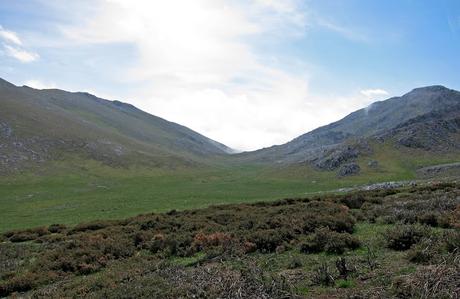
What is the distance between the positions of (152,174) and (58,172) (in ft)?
102

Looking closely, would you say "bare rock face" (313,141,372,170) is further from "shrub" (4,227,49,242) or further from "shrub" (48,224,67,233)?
"shrub" (4,227,49,242)

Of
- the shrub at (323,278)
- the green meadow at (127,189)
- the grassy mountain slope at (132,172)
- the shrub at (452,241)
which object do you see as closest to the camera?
the shrub at (323,278)

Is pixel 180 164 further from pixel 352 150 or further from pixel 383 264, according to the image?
pixel 383 264

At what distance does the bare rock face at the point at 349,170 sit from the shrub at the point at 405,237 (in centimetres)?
8059

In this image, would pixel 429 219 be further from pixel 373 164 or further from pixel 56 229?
pixel 373 164

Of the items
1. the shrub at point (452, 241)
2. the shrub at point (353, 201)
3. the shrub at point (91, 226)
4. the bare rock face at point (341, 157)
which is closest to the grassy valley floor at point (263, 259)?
the shrub at point (452, 241)

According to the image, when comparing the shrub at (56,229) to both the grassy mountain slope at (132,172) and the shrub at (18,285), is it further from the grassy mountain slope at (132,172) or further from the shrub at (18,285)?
the shrub at (18,285)

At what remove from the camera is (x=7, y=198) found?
71.7 metres

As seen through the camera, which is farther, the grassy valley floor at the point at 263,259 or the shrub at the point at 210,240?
the shrub at the point at 210,240

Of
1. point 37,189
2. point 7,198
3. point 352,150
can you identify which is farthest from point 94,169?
point 352,150

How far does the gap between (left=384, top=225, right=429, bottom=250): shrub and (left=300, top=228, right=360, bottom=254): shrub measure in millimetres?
1514

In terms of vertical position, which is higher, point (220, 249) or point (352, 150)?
point (352, 150)

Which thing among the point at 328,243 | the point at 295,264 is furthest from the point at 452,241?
the point at 295,264

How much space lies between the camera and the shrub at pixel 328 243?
17.6m
